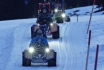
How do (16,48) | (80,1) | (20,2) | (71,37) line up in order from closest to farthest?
(16,48)
(71,37)
(20,2)
(80,1)

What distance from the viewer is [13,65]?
631 inches

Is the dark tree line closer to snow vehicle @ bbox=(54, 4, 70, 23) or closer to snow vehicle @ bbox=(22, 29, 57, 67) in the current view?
snow vehicle @ bbox=(54, 4, 70, 23)

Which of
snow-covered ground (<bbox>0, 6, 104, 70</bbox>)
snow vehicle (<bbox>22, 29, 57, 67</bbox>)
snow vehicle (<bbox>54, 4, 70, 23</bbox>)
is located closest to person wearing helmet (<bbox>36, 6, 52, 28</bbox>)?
snow-covered ground (<bbox>0, 6, 104, 70</bbox>)

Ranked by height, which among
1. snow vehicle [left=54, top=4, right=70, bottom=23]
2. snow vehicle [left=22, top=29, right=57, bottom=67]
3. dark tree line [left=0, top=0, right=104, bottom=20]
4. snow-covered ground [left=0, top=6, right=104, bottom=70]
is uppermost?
snow vehicle [left=22, top=29, right=57, bottom=67]

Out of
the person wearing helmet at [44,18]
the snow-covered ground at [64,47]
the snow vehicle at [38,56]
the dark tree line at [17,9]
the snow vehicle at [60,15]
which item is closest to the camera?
the snow vehicle at [38,56]

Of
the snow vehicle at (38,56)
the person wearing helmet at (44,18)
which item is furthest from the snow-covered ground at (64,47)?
the person wearing helmet at (44,18)

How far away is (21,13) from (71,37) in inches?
2056

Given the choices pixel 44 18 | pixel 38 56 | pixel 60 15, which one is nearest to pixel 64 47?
pixel 38 56

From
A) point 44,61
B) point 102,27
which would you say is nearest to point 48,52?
point 44,61

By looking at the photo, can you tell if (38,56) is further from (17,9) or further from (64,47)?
(17,9)

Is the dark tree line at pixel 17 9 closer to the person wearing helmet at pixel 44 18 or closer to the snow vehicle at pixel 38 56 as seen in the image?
the person wearing helmet at pixel 44 18

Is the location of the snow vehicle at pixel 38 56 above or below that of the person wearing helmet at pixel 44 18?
above

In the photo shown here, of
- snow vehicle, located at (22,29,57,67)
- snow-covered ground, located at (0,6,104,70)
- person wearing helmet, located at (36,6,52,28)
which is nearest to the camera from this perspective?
snow vehicle, located at (22,29,57,67)

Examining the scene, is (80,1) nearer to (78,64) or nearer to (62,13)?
(62,13)
